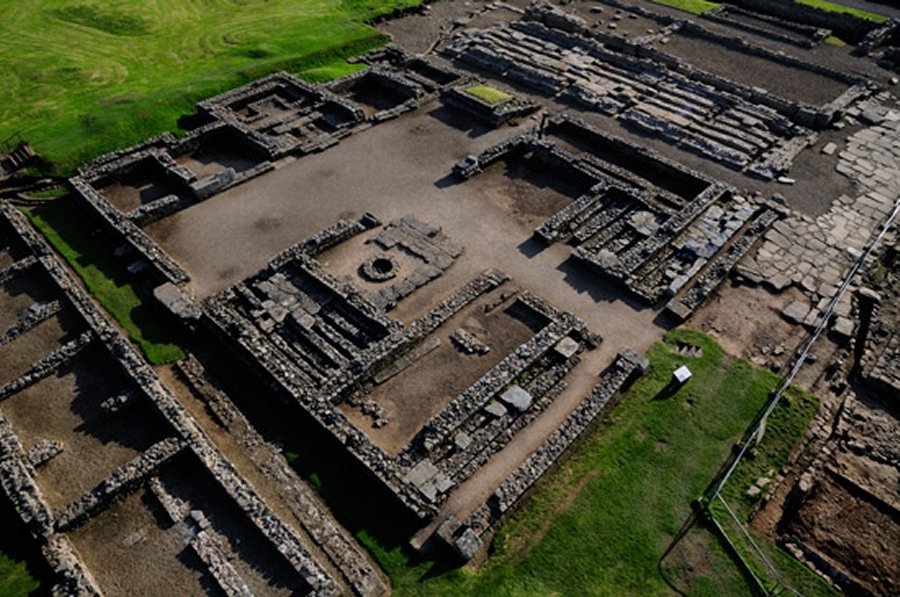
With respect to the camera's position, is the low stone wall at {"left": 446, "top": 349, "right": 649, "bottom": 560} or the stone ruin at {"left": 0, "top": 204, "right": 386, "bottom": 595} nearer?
the stone ruin at {"left": 0, "top": 204, "right": 386, "bottom": 595}

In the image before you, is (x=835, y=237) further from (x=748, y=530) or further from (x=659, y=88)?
(x=748, y=530)

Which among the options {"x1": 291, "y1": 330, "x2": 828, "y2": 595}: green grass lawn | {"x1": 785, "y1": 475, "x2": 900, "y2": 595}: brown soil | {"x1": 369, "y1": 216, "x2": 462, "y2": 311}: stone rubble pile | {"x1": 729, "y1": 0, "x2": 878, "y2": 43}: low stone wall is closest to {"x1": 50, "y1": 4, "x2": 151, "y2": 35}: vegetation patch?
{"x1": 369, "y1": 216, "x2": 462, "y2": 311}: stone rubble pile

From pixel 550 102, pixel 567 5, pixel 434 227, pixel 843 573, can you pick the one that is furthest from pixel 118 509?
pixel 567 5

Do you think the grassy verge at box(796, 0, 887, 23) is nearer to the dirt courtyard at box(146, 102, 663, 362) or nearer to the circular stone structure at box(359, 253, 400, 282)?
the dirt courtyard at box(146, 102, 663, 362)

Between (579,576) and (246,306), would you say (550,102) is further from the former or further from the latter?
(579,576)

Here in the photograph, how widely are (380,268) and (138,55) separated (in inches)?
1293

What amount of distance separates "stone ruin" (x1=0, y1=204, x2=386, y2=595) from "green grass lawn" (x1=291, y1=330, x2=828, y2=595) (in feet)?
3.28

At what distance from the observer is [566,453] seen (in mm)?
21656

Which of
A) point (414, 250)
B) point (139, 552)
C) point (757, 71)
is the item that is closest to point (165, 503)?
point (139, 552)

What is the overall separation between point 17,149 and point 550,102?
34494 millimetres

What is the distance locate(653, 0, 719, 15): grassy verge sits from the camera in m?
55.3

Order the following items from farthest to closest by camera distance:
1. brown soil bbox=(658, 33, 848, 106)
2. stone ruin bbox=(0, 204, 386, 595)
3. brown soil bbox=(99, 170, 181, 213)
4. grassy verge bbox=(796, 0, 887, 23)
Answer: grassy verge bbox=(796, 0, 887, 23), brown soil bbox=(658, 33, 848, 106), brown soil bbox=(99, 170, 181, 213), stone ruin bbox=(0, 204, 386, 595)

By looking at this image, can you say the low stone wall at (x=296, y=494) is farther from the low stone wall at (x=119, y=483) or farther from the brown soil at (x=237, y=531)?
the low stone wall at (x=119, y=483)

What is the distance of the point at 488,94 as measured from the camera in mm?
39906
